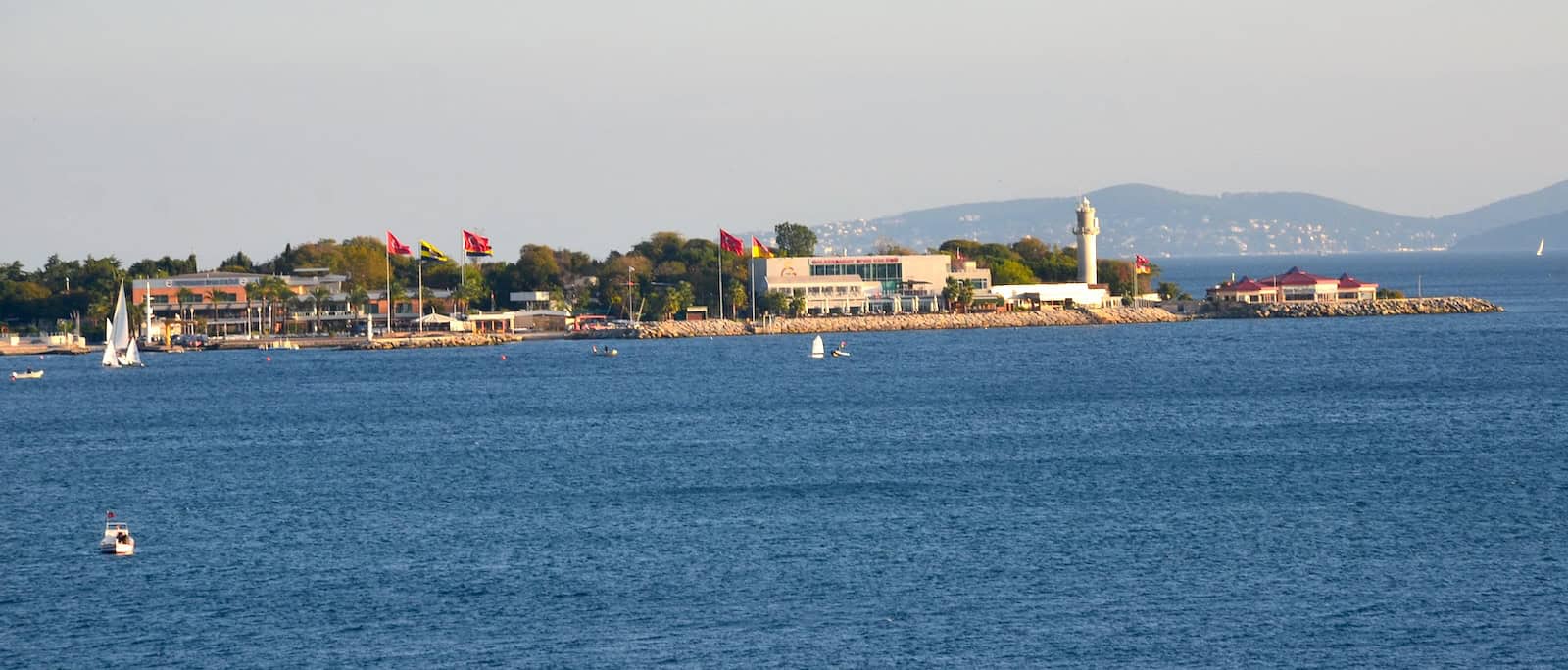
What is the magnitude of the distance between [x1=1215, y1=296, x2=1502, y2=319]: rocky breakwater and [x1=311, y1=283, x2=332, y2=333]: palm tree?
2668 inches

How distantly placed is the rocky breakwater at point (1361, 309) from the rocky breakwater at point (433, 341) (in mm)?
56243

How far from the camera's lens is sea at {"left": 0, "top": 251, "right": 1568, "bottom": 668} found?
3341 cm

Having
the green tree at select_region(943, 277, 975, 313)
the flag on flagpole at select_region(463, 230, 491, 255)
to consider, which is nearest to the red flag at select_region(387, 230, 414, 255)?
the flag on flagpole at select_region(463, 230, 491, 255)

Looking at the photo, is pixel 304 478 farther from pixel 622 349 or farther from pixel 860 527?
pixel 622 349

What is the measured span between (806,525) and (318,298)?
99.4 m

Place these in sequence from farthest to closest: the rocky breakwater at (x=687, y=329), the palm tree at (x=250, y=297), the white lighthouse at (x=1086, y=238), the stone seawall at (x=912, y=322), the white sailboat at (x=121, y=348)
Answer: the white lighthouse at (x=1086, y=238), the palm tree at (x=250, y=297), the stone seawall at (x=912, y=322), the rocky breakwater at (x=687, y=329), the white sailboat at (x=121, y=348)

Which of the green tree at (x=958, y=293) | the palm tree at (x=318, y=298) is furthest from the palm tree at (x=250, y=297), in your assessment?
the green tree at (x=958, y=293)

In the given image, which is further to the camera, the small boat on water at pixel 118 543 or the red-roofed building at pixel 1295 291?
the red-roofed building at pixel 1295 291

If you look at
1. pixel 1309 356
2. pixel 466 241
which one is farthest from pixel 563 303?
pixel 1309 356

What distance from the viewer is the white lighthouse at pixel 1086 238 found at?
5773 inches

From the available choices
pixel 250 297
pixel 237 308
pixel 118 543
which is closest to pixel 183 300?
pixel 237 308

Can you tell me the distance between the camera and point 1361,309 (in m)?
148

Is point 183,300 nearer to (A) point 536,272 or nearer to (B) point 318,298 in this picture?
(B) point 318,298

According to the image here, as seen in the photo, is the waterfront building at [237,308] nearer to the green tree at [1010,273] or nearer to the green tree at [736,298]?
the green tree at [736,298]
